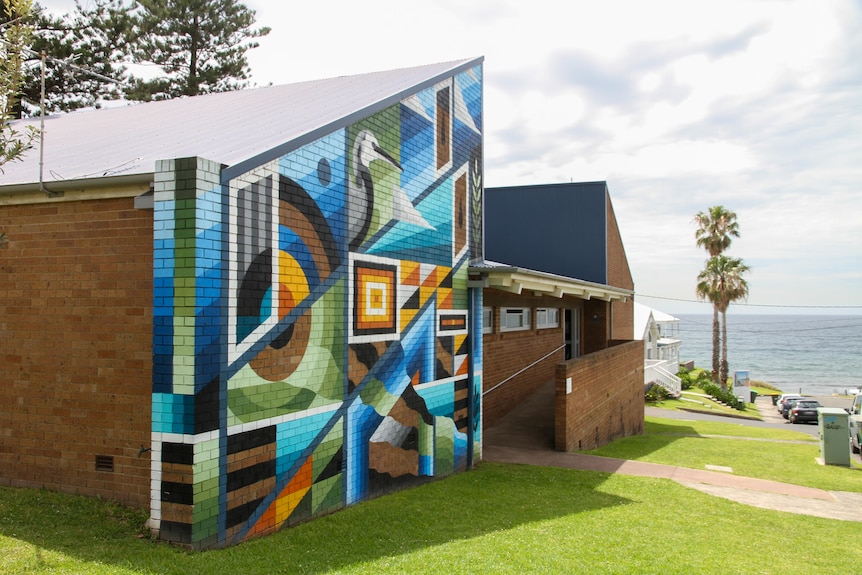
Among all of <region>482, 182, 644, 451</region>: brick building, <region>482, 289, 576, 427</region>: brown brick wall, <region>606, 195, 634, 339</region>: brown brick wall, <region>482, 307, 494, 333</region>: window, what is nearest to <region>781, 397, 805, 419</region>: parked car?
<region>606, 195, 634, 339</region>: brown brick wall

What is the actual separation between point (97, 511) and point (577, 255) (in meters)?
20.1

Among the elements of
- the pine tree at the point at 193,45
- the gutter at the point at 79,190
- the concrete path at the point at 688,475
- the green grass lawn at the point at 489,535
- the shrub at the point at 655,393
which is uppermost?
the pine tree at the point at 193,45

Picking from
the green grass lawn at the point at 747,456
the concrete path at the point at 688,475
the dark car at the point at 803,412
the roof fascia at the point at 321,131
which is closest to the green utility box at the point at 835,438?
the green grass lawn at the point at 747,456

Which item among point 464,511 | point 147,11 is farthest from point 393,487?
point 147,11

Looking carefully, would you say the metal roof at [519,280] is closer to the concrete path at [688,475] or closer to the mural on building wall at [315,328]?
the mural on building wall at [315,328]

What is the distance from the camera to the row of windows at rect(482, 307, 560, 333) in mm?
15422

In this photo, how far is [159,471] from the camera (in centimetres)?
574

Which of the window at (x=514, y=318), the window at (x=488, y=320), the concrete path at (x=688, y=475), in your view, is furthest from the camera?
the window at (x=514, y=318)

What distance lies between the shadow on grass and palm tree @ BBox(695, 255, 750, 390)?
132ft

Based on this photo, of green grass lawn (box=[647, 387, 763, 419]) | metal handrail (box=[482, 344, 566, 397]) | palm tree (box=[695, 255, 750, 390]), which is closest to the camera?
metal handrail (box=[482, 344, 566, 397])

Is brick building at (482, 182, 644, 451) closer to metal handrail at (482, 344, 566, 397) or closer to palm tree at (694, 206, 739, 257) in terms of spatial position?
metal handrail at (482, 344, 566, 397)

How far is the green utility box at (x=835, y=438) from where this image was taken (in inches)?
627

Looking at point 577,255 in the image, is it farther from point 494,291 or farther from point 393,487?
point 393,487

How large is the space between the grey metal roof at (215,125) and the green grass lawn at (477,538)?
3471mm
